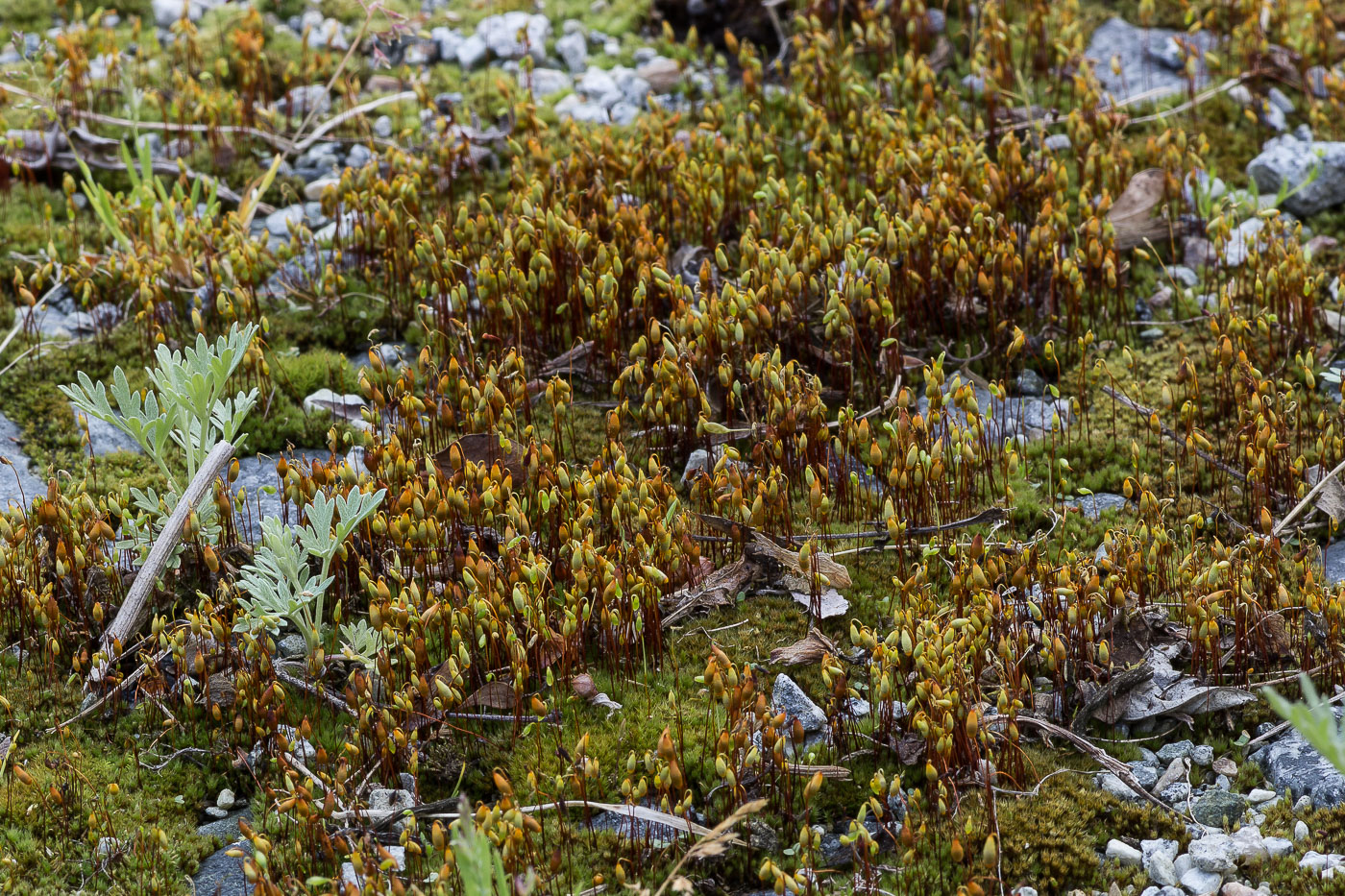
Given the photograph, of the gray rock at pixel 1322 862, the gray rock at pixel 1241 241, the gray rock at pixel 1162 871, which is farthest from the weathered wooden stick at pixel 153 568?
the gray rock at pixel 1241 241

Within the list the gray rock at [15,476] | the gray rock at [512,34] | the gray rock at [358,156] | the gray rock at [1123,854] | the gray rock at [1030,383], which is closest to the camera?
the gray rock at [1123,854]

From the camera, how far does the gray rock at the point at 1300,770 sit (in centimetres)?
432

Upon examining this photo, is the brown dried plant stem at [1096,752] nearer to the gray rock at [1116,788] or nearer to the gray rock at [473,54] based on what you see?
the gray rock at [1116,788]

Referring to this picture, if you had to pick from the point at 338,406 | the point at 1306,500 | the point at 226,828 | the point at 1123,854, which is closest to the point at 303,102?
the point at 338,406

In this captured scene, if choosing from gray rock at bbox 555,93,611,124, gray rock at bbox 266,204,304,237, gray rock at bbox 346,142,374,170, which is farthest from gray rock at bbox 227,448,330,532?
gray rock at bbox 555,93,611,124

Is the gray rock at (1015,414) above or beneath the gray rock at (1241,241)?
beneath

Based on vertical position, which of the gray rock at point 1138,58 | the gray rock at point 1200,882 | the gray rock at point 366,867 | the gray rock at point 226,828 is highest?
the gray rock at point 1138,58

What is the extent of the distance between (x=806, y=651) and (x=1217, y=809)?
5.15 ft

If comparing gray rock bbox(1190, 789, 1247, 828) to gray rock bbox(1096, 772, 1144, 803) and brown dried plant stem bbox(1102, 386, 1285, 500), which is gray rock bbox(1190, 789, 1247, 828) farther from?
brown dried plant stem bbox(1102, 386, 1285, 500)

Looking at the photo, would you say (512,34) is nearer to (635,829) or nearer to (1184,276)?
(1184,276)

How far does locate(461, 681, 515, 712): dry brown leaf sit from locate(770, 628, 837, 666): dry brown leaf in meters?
1.05

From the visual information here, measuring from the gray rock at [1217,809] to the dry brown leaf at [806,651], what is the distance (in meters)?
1.43

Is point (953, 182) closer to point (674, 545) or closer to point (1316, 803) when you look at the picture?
point (674, 545)

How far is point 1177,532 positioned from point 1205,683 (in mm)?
970
